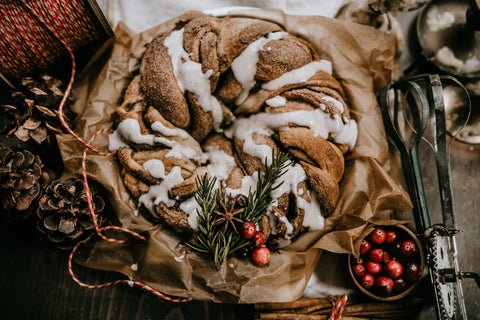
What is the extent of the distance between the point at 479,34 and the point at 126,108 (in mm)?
1541

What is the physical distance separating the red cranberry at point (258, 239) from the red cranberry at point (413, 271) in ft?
1.92

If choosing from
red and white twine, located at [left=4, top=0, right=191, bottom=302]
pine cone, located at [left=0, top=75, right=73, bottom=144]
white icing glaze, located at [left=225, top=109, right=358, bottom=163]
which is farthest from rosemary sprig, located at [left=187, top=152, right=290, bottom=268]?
pine cone, located at [left=0, top=75, right=73, bottom=144]

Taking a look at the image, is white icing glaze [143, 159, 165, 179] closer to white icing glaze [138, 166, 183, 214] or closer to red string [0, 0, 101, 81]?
white icing glaze [138, 166, 183, 214]

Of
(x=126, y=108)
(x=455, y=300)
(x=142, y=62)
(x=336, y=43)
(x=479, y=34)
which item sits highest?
(x=142, y=62)

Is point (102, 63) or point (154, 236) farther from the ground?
point (102, 63)

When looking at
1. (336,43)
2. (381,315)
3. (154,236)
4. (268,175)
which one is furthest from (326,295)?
(336,43)

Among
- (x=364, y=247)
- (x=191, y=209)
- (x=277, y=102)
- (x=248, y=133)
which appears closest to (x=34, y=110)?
(x=191, y=209)

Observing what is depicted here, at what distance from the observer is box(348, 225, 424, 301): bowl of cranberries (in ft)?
4.65

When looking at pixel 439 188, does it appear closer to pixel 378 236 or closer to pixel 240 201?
pixel 378 236

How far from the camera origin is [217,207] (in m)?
1.32

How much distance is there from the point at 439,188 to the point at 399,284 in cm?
41

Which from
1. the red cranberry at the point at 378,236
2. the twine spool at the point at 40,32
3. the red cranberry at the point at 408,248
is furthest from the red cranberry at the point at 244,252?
the twine spool at the point at 40,32

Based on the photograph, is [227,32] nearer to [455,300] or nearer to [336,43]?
[336,43]

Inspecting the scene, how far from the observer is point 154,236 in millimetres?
1387
